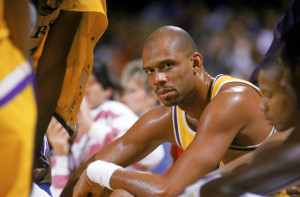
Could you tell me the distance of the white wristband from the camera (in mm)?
2385

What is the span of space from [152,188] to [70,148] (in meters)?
1.94

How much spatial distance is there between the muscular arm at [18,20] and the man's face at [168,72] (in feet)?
3.61

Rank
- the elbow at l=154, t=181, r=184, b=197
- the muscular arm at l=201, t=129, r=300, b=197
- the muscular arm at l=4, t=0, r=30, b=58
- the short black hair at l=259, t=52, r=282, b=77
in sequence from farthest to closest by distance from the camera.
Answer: the elbow at l=154, t=181, r=184, b=197 < the short black hair at l=259, t=52, r=282, b=77 < the muscular arm at l=201, t=129, r=300, b=197 < the muscular arm at l=4, t=0, r=30, b=58

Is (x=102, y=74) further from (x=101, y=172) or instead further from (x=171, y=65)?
(x=101, y=172)

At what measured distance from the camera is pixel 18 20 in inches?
59.4

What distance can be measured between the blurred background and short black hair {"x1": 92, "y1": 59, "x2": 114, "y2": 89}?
7.65ft

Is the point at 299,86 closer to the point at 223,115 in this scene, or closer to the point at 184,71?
the point at 223,115

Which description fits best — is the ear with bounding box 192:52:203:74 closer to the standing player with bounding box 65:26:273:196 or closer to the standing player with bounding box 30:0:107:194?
the standing player with bounding box 65:26:273:196

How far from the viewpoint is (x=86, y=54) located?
2494 millimetres

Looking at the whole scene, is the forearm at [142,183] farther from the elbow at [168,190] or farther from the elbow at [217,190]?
the elbow at [217,190]

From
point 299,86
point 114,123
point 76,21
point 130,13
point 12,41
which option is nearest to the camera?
point 12,41

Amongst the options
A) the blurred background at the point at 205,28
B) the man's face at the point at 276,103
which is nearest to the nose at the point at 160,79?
the man's face at the point at 276,103

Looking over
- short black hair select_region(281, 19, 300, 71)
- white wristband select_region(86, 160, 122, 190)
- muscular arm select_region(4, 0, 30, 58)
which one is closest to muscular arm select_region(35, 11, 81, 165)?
white wristband select_region(86, 160, 122, 190)

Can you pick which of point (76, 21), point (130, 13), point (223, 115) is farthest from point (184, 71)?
point (130, 13)
